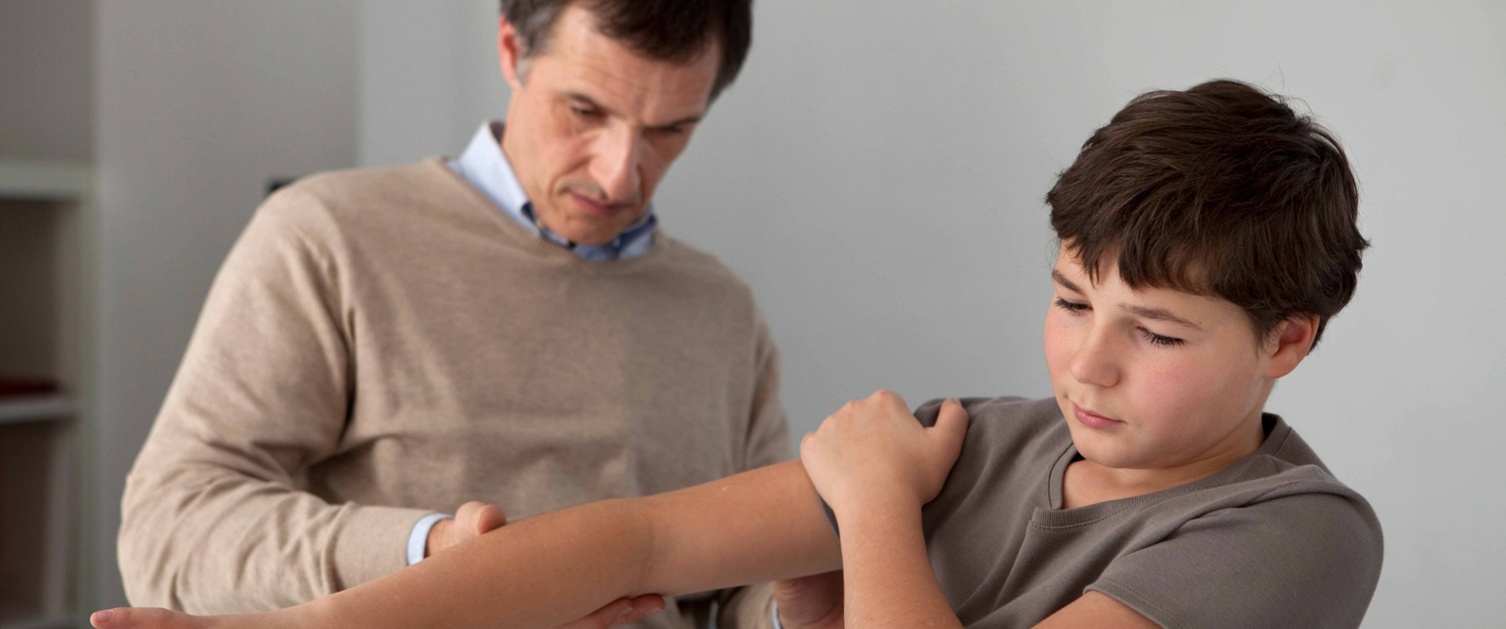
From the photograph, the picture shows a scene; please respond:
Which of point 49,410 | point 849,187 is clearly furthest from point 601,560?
point 49,410

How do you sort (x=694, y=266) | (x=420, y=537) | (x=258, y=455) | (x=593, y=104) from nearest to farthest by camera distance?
(x=420, y=537) → (x=258, y=455) → (x=593, y=104) → (x=694, y=266)

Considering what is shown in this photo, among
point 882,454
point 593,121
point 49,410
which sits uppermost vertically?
point 593,121

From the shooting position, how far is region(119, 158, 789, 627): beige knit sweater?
1452 millimetres

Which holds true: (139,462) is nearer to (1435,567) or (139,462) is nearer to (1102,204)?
(1102,204)

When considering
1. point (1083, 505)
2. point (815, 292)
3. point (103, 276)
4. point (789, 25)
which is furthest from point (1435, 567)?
point (103, 276)

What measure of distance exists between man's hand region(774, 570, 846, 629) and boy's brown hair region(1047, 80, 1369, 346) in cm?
52

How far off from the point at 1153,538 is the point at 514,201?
1139 mm

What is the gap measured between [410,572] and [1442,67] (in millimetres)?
1301

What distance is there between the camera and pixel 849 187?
7.43ft

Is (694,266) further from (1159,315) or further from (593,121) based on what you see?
(1159,315)

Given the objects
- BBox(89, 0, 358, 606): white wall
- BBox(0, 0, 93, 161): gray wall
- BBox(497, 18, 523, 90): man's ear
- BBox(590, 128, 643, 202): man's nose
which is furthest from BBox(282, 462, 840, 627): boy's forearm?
BBox(0, 0, 93, 161): gray wall

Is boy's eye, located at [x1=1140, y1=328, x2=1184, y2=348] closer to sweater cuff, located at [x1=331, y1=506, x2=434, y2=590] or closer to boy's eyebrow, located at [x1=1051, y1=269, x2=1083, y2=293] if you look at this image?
boy's eyebrow, located at [x1=1051, y1=269, x2=1083, y2=293]

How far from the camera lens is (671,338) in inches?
72.4

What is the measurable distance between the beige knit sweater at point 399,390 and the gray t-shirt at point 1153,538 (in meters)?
0.60
